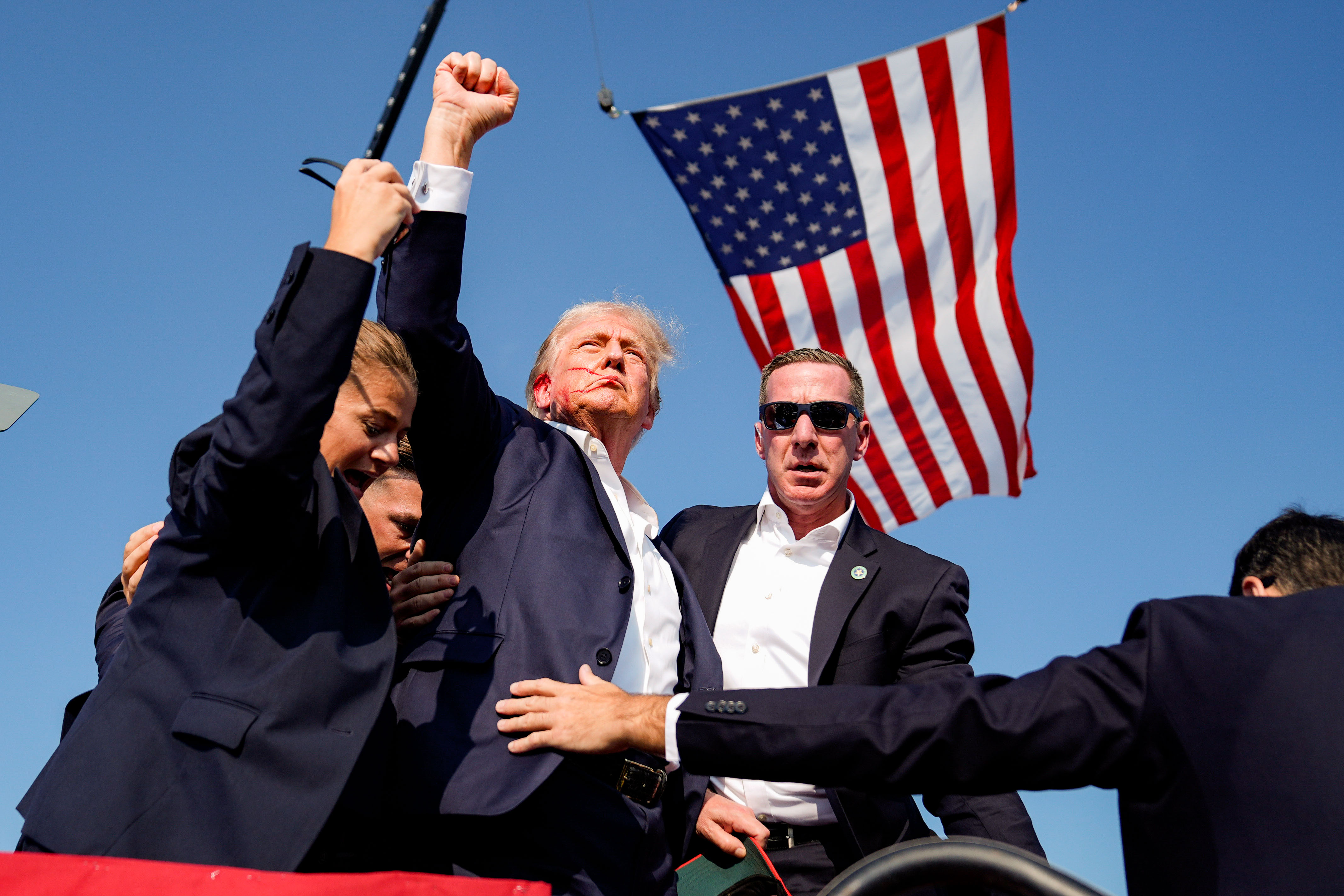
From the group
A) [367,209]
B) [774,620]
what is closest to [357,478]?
[367,209]

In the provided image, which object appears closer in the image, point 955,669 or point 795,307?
point 955,669

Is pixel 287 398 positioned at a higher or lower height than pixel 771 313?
lower

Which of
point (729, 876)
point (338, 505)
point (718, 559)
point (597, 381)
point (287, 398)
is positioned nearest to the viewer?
point (287, 398)

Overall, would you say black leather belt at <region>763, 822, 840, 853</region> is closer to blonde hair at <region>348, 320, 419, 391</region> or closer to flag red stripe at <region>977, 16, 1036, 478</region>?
blonde hair at <region>348, 320, 419, 391</region>

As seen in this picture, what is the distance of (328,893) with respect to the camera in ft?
5.66

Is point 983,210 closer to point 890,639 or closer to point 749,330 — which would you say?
point 749,330

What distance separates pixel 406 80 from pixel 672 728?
151 cm

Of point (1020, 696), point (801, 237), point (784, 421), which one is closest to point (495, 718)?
point (1020, 696)

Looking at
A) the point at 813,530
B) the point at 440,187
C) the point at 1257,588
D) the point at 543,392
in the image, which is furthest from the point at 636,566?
the point at 1257,588

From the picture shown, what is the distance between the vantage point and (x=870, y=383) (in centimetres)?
821

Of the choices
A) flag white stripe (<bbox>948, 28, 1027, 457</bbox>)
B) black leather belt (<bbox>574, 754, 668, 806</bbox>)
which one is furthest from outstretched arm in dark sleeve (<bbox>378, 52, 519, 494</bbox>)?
flag white stripe (<bbox>948, 28, 1027, 457</bbox>)

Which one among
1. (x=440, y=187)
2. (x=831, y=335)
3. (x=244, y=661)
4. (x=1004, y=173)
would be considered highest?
(x=1004, y=173)

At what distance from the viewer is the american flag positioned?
743 centimetres

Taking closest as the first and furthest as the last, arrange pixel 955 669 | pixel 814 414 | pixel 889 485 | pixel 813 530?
1. pixel 955 669
2. pixel 813 530
3. pixel 814 414
4. pixel 889 485
